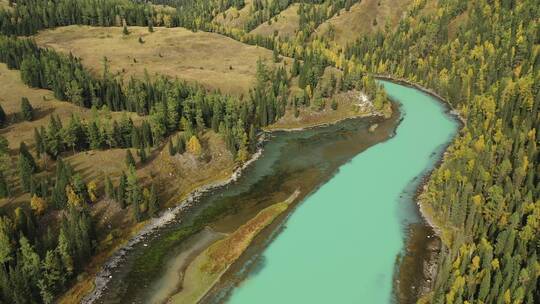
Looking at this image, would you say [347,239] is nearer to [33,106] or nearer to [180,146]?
[180,146]

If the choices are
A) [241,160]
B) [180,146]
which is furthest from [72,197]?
[241,160]

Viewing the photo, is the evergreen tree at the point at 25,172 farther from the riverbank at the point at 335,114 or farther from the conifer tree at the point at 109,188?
the riverbank at the point at 335,114

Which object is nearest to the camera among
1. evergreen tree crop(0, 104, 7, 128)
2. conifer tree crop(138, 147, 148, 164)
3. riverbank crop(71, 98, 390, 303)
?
riverbank crop(71, 98, 390, 303)

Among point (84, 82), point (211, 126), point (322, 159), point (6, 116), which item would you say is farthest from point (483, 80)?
point (6, 116)

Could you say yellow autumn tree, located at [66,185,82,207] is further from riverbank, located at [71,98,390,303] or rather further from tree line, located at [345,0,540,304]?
tree line, located at [345,0,540,304]

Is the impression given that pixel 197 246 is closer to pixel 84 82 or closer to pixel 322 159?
pixel 322 159

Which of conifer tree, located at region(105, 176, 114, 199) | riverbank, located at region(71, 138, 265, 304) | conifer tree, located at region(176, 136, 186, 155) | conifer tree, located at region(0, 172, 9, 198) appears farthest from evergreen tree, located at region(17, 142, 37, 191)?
conifer tree, located at region(176, 136, 186, 155)
